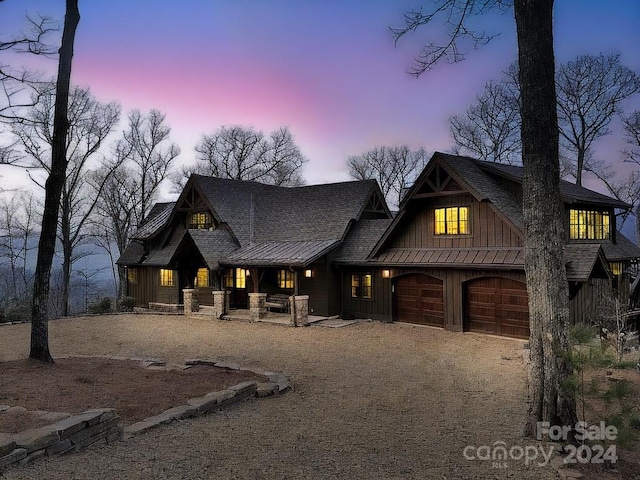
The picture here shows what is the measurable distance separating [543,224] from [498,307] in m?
A: 9.61

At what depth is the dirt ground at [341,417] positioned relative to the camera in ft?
16.8

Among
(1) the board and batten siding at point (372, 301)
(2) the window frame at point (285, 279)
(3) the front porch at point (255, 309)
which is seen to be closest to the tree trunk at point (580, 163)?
(1) the board and batten siding at point (372, 301)

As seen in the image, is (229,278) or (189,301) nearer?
(189,301)

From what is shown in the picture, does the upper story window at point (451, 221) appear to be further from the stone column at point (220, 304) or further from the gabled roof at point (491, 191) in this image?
the stone column at point (220, 304)

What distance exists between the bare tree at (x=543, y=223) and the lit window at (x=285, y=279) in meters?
15.0

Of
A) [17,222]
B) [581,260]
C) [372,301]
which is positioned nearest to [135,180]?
[17,222]

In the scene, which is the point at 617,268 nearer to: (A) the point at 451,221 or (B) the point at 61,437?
(A) the point at 451,221

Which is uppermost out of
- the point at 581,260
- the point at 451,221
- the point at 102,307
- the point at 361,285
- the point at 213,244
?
the point at 451,221

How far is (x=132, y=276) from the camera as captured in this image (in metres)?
25.3

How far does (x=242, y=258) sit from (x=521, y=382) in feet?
43.9

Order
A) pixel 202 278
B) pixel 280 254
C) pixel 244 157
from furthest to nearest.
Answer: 1. pixel 244 157
2. pixel 202 278
3. pixel 280 254

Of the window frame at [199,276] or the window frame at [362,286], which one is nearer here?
the window frame at [362,286]

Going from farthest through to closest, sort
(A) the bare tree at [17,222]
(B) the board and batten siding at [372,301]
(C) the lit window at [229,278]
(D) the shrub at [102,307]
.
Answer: (A) the bare tree at [17,222] < (D) the shrub at [102,307] < (C) the lit window at [229,278] < (B) the board and batten siding at [372,301]

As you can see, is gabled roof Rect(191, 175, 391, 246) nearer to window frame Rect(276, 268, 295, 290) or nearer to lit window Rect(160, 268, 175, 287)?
window frame Rect(276, 268, 295, 290)
